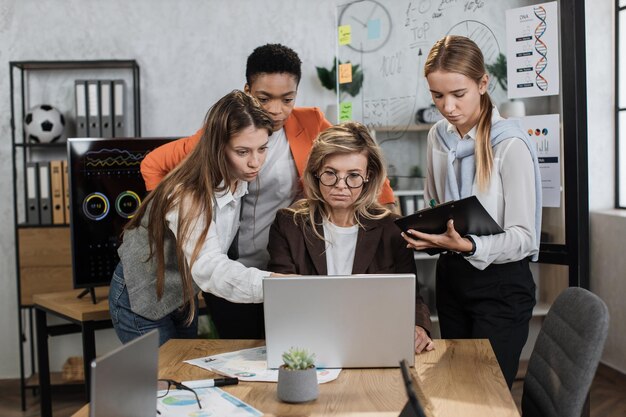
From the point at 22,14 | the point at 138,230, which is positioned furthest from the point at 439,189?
the point at 22,14

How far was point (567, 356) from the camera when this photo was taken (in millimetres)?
1568

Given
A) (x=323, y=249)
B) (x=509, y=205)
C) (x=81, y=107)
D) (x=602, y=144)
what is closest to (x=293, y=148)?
(x=323, y=249)

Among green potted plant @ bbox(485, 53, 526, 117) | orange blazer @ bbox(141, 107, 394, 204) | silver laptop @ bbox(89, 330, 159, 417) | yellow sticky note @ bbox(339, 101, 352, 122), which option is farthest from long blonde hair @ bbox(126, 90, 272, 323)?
yellow sticky note @ bbox(339, 101, 352, 122)

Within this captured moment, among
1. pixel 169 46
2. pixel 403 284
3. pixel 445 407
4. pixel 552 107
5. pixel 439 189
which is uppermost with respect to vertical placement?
pixel 169 46

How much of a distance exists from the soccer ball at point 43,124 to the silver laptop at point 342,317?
272 centimetres

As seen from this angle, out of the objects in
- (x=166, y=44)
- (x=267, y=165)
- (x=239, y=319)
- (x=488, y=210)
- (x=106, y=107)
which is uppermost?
(x=166, y=44)

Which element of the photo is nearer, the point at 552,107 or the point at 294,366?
the point at 294,366

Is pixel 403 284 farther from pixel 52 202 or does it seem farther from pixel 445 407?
pixel 52 202

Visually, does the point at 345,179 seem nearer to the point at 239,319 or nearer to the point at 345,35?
the point at 239,319

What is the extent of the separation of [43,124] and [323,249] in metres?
2.41

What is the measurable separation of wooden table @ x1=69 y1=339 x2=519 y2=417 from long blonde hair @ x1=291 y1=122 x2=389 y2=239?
470 millimetres

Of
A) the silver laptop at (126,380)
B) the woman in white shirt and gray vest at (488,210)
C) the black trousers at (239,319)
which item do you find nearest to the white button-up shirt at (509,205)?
the woman in white shirt and gray vest at (488,210)

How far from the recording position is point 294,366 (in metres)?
1.53

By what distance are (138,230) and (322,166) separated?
553 mm
